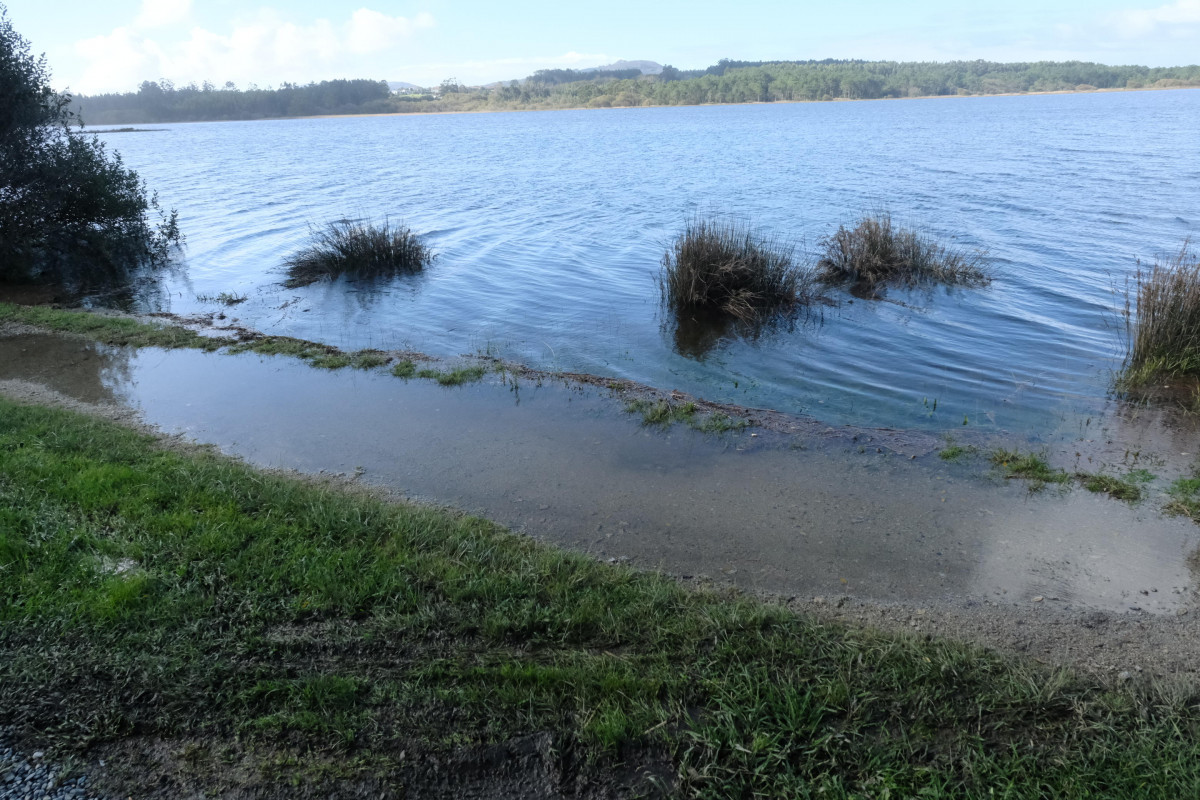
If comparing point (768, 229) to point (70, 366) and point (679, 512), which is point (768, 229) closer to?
point (679, 512)

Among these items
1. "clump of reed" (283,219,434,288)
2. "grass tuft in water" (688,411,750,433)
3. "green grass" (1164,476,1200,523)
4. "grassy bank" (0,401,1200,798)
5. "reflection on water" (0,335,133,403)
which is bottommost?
"green grass" (1164,476,1200,523)

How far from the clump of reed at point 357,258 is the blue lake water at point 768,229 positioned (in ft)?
1.90

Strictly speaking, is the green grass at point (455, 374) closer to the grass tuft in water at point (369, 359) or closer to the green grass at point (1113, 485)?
the grass tuft in water at point (369, 359)

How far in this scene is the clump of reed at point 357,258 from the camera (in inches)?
713

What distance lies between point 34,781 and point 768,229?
21.5m

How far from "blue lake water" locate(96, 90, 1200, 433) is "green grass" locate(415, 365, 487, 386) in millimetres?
1105

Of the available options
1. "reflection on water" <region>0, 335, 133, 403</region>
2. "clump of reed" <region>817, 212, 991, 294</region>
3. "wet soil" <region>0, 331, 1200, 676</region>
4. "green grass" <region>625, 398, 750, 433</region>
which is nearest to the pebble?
"wet soil" <region>0, 331, 1200, 676</region>

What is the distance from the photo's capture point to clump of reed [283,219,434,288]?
1811 centimetres

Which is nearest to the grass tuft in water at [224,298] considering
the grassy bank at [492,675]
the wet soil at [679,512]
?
the wet soil at [679,512]

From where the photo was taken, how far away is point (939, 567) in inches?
237

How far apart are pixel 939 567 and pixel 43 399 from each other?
10.7 metres

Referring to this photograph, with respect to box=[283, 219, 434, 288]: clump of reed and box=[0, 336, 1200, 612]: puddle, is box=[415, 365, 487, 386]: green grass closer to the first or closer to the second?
box=[0, 336, 1200, 612]: puddle

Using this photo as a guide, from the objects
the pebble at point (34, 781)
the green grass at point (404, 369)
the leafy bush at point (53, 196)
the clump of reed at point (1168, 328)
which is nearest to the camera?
the pebble at point (34, 781)

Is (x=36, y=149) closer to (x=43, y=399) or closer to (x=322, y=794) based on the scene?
(x=43, y=399)
